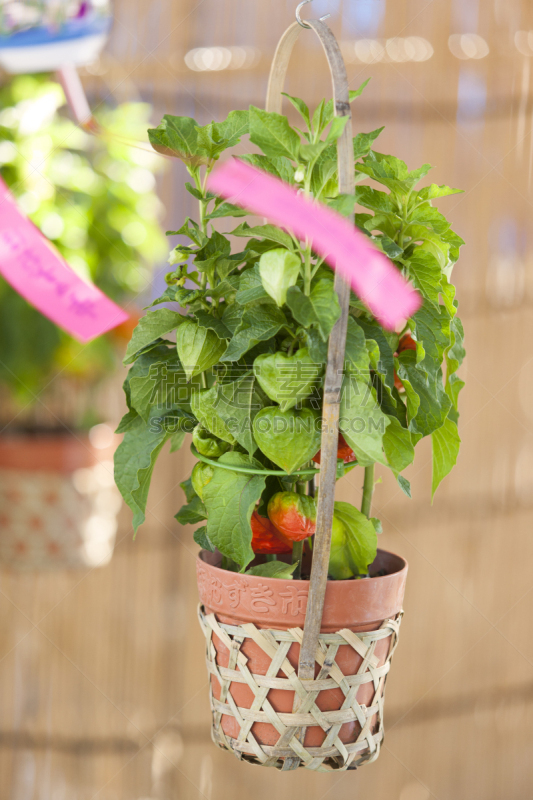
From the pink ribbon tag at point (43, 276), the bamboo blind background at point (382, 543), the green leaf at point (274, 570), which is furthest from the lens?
the bamboo blind background at point (382, 543)

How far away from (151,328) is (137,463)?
11cm

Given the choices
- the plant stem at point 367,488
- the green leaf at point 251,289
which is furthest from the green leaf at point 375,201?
the plant stem at point 367,488

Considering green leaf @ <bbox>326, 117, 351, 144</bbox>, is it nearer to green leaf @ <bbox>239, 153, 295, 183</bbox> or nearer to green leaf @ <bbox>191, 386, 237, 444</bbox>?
green leaf @ <bbox>239, 153, 295, 183</bbox>

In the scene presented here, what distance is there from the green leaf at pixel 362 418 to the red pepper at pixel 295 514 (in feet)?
0.22

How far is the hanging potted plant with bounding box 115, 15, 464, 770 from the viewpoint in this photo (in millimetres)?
484

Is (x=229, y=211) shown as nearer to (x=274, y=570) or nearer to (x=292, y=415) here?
(x=292, y=415)

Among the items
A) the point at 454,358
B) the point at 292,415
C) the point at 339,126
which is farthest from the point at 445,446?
the point at 339,126

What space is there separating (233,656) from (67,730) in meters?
0.64

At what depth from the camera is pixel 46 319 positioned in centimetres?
89

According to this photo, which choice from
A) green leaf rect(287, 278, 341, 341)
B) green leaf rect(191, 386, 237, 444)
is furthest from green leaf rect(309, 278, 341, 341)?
green leaf rect(191, 386, 237, 444)

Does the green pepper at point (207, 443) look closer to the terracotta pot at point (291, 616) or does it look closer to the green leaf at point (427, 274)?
the terracotta pot at point (291, 616)

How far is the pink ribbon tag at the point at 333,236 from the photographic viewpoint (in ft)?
1.52

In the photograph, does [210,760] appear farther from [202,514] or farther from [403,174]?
[403,174]

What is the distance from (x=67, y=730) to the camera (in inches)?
41.4
